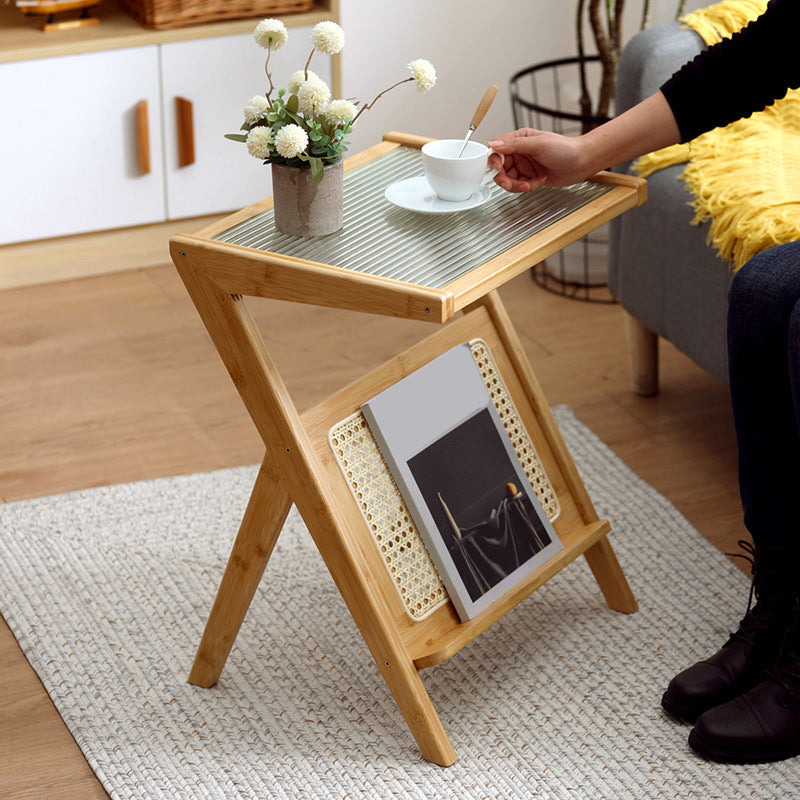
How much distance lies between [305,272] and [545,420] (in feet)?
1.53

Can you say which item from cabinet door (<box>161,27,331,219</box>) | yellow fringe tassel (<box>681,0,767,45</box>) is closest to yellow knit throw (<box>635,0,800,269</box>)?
yellow fringe tassel (<box>681,0,767,45</box>)

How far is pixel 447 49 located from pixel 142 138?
0.64 m

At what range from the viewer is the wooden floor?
186cm

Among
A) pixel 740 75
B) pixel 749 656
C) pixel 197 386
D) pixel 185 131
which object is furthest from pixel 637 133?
pixel 185 131

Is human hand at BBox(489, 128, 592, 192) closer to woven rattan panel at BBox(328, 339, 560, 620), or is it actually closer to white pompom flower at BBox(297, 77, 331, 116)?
white pompom flower at BBox(297, 77, 331, 116)

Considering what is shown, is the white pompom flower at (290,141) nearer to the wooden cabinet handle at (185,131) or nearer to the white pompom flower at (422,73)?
the white pompom flower at (422,73)

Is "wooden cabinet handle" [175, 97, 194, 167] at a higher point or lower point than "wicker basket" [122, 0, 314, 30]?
lower

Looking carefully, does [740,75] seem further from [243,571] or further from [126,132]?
[126,132]

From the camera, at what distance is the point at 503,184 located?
1311 millimetres

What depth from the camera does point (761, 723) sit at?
1.31 m

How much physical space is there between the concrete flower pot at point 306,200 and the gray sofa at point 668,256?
2.25 feet

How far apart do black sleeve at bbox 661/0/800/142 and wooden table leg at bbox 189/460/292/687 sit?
587mm

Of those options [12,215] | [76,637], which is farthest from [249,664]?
[12,215]

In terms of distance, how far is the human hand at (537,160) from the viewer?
4.26 feet
